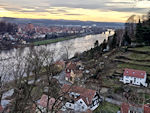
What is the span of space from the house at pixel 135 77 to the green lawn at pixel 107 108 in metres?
4.29

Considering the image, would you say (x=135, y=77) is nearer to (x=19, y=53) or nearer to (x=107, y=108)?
(x=107, y=108)

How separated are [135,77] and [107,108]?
5207mm

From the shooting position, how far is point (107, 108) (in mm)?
12398

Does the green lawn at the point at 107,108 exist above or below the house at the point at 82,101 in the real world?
below

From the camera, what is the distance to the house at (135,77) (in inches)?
621

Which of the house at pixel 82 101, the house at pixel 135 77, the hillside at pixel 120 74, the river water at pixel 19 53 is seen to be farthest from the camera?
the house at pixel 135 77

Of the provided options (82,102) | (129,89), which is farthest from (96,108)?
(129,89)

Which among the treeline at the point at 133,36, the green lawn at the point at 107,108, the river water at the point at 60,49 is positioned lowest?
the green lawn at the point at 107,108

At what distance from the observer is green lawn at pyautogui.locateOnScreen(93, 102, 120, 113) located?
12.0m

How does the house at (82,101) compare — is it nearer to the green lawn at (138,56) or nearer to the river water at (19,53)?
the river water at (19,53)

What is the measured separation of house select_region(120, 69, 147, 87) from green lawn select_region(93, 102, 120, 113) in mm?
4289

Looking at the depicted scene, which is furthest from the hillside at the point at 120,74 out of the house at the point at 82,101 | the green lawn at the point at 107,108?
the house at the point at 82,101

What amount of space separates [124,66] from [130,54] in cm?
334

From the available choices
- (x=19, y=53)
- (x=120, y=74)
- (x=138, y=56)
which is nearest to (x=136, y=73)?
(x=120, y=74)
